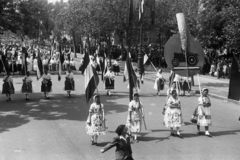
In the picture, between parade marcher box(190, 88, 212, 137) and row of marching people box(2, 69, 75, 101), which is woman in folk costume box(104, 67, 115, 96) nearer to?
row of marching people box(2, 69, 75, 101)

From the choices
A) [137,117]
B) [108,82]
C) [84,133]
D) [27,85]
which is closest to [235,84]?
[137,117]

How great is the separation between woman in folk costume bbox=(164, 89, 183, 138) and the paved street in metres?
0.38

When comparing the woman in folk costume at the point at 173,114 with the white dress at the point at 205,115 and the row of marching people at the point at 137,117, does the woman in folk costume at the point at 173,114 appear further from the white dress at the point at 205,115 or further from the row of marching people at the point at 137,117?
the white dress at the point at 205,115

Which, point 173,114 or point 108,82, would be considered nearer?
point 173,114

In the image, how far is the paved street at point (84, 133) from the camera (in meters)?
8.98

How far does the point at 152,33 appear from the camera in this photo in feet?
117

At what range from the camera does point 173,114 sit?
10.8m

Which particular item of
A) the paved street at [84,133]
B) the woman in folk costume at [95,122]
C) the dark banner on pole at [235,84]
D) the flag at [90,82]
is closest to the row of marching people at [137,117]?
the woman in folk costume at [95,122]

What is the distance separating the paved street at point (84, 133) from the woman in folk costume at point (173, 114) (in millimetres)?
382

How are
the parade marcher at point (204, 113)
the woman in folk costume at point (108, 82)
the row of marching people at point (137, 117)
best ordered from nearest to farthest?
1. the row of marching people at point (137, 117)
2. the parade marcher at point (204, 113)
3. the woman in folk costume at point (108, 82)

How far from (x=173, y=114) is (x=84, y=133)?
2846mm

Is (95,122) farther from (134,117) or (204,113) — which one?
(204,113)

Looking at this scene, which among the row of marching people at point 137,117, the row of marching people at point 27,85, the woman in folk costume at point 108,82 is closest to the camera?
the row of marching people at point 137,117

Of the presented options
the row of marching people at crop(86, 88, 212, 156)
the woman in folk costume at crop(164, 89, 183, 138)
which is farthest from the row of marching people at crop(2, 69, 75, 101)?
the woman in folk costume at crop(164, 89, 183, 138)
